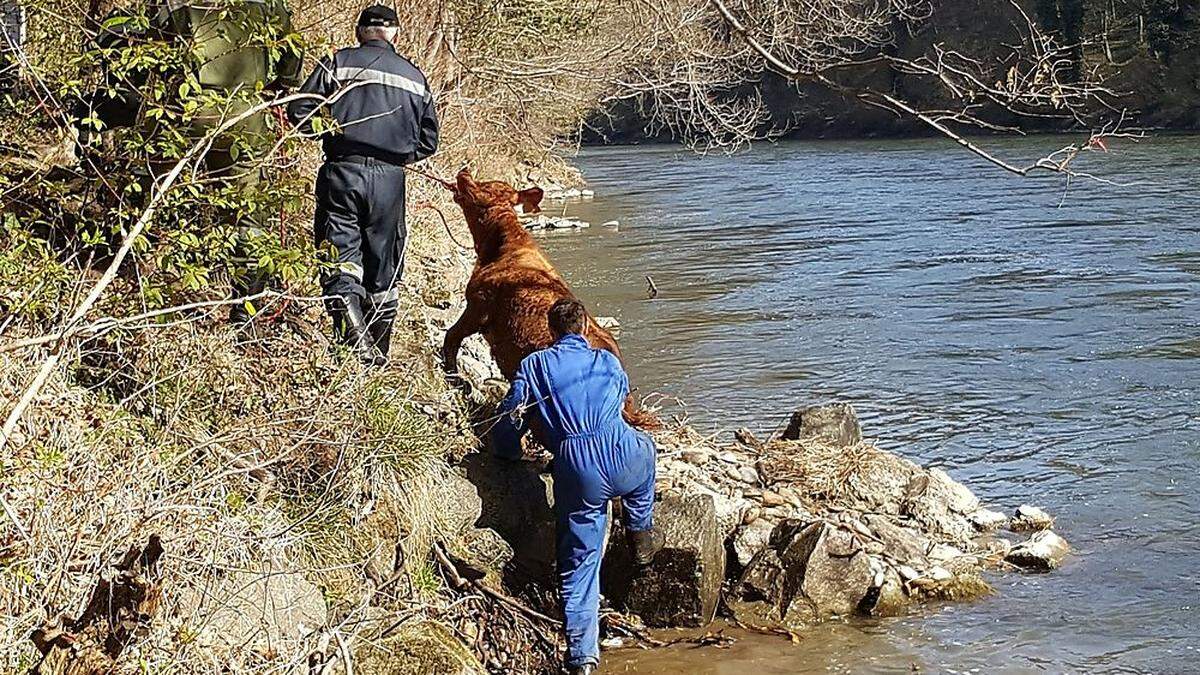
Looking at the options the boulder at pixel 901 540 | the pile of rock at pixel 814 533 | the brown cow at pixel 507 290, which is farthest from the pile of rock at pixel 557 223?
the boulder at pixel 901 540

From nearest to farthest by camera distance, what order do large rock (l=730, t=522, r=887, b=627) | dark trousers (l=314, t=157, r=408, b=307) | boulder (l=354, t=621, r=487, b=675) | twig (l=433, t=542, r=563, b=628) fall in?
boulder (l=354, t=621, r=487, b=675) < twig (l=433, t=542, r=563, b=628) < dark trousers (l=314, t=157, r=408, b=307) < large rock (l=730, t=522, r=887, b=627)

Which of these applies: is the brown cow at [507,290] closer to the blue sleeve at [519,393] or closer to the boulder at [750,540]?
the blue sleeve at [519,393]

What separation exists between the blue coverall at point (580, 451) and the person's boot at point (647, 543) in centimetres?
42

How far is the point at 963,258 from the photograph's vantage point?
69.8 feet

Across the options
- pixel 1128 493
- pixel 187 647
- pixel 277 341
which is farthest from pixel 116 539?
pixel 1128 493

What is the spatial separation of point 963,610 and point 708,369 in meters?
6.70

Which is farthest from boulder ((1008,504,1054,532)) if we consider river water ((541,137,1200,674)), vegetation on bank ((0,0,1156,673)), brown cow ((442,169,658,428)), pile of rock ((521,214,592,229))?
pile of rock ((521,214,592,229))

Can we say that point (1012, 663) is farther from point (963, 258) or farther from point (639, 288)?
point (963, 258)

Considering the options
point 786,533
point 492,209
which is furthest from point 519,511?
point 492,209

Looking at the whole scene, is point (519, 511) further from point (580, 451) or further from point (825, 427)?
A: point (825, 427)

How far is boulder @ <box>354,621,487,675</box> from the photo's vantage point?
5590mm

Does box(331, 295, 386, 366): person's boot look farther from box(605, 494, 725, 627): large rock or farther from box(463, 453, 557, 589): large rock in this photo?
box(605, 494, 725, 627): large rock

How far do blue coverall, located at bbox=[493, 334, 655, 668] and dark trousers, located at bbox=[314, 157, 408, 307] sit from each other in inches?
37.9

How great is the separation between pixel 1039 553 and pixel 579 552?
331cm
